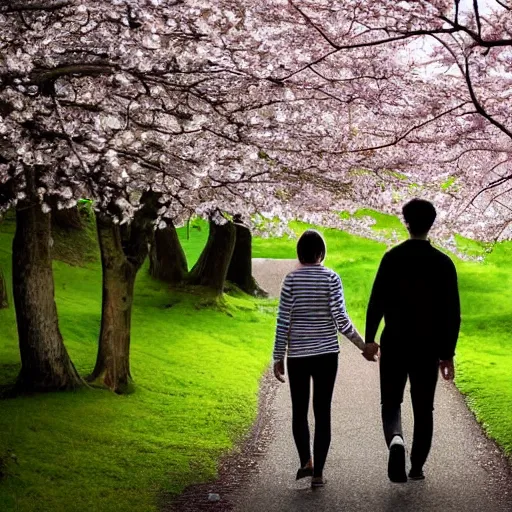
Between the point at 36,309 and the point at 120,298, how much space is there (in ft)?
4.65

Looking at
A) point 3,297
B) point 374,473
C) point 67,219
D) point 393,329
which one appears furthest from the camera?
point 67,219

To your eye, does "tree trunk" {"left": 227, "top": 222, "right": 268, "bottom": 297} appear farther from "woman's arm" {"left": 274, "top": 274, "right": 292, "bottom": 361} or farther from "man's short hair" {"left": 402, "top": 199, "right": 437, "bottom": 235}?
"man's short hair" {"left": 402, "top": 199, "right": 437, "bottom": 235}

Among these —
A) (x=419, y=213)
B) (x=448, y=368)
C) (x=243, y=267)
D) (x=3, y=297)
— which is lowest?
(x=243, y=267)

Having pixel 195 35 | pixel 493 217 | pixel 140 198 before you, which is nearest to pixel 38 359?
pixel 140 198

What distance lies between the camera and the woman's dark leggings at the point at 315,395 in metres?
7.36

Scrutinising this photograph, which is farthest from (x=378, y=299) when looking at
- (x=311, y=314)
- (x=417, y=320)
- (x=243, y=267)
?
(x=243, y=267)

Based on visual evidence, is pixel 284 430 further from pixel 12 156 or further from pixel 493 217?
pixel 493 217

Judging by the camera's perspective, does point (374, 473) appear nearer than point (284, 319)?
No

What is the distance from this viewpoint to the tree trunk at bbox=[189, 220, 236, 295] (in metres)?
23.8

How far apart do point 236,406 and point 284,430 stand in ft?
5.92

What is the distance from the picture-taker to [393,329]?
23.9ft

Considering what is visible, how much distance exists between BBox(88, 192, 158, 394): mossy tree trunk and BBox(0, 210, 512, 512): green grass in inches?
21.5

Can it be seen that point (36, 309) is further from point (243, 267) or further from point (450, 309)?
point (243, 267)

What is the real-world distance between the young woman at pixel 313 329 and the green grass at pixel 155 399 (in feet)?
6.33
